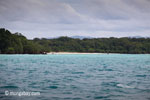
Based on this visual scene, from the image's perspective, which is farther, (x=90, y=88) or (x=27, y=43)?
(x=27, y=43)

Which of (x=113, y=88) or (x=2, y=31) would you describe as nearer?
(x=113, y=88)

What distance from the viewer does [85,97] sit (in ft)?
58.0

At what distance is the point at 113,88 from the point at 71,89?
3419 millimetres

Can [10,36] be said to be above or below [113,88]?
above

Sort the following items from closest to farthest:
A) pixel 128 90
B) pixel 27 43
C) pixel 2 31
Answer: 1. pixel 128 90
2. pixel 2 31
3. pixel 27 43

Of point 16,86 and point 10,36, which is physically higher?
point 10,36

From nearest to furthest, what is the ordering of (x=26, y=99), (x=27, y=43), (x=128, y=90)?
(x=26, y=99)
(x=128, y=90)
(x=27, y=43)

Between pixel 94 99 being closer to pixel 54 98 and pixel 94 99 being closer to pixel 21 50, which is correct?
pixel 54 98

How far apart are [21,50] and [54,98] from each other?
155 meters

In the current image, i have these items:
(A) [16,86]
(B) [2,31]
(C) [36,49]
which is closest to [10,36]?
(B) [2,31]

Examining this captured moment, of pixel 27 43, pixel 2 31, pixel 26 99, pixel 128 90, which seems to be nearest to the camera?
pixel 26 99

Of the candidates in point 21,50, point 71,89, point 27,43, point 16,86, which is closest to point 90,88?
point 71,89

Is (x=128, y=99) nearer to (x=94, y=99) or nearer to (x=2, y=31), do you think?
(x=94, y=99)

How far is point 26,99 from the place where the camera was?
16.8 metres
